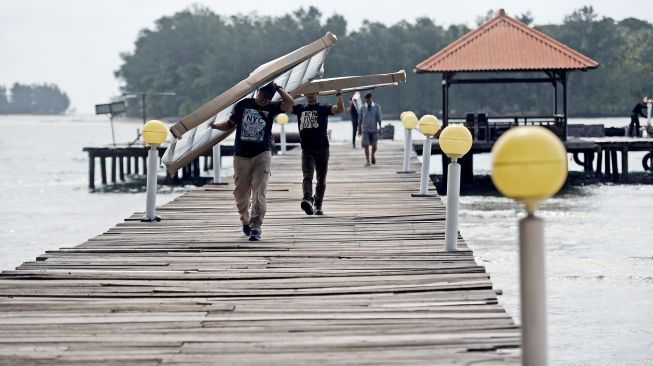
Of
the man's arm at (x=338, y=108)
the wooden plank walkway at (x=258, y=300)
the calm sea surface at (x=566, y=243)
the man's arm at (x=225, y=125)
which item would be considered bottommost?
the calm sea surface at (x=566, y=243)

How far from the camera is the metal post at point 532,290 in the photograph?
4996mm

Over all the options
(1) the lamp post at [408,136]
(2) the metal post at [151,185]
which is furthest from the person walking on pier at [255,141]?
(1) the lamp post at [408,136]

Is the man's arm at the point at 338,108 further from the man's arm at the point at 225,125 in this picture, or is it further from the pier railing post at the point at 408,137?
the pier railing post at the point at 408,137

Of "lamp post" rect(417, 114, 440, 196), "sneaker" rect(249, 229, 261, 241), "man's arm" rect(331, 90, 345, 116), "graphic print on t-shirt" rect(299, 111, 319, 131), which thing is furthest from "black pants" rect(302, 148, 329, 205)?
"lamp post" rect(417, 114, 440, 196)

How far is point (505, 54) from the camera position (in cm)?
3931

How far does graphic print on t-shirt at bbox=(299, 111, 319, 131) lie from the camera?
1360 cm

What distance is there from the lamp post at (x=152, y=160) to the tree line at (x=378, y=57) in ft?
344

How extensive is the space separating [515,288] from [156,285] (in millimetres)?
9722

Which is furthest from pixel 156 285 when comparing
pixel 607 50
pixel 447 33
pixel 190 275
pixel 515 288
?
pixel 447 33

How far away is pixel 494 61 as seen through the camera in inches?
1533

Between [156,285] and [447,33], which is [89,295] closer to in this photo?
[156,285]

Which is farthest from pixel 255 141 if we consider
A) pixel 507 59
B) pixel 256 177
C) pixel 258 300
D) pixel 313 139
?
pixel 507 59

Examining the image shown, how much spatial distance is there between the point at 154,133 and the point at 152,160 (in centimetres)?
34

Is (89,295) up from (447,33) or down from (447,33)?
down
